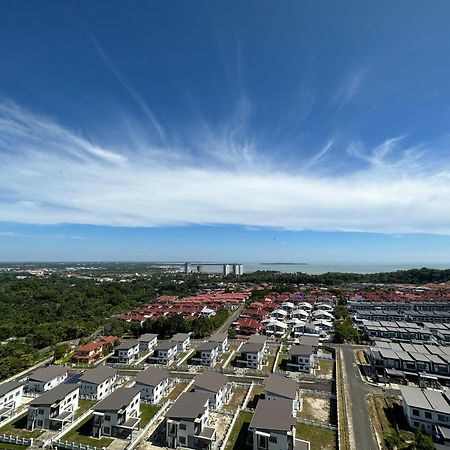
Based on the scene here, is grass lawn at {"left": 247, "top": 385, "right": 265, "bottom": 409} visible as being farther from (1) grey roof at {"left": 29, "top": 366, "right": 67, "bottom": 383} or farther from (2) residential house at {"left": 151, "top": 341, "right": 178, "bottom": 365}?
(1) grey roof at {"left": 29, "top": 366, "right": 67, "bottom": 383}

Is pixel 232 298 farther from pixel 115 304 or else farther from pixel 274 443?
pixel 274 443

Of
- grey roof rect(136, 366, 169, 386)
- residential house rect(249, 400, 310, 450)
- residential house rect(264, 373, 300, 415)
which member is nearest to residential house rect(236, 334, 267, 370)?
residential house rect(264, 373, 300, 415)

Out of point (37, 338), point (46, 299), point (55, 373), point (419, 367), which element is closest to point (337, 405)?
point (419, 367)

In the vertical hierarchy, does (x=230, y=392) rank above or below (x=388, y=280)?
below

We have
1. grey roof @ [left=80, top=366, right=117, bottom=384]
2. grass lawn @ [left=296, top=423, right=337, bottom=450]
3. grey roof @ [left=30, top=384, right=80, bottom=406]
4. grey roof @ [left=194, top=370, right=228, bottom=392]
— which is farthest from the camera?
grey roof @ [left=80, top=366, right=117, bottom=384]

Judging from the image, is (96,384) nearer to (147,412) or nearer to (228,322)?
(147,412)

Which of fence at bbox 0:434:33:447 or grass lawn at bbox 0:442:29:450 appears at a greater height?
fence at bbox 0:434:33:447
